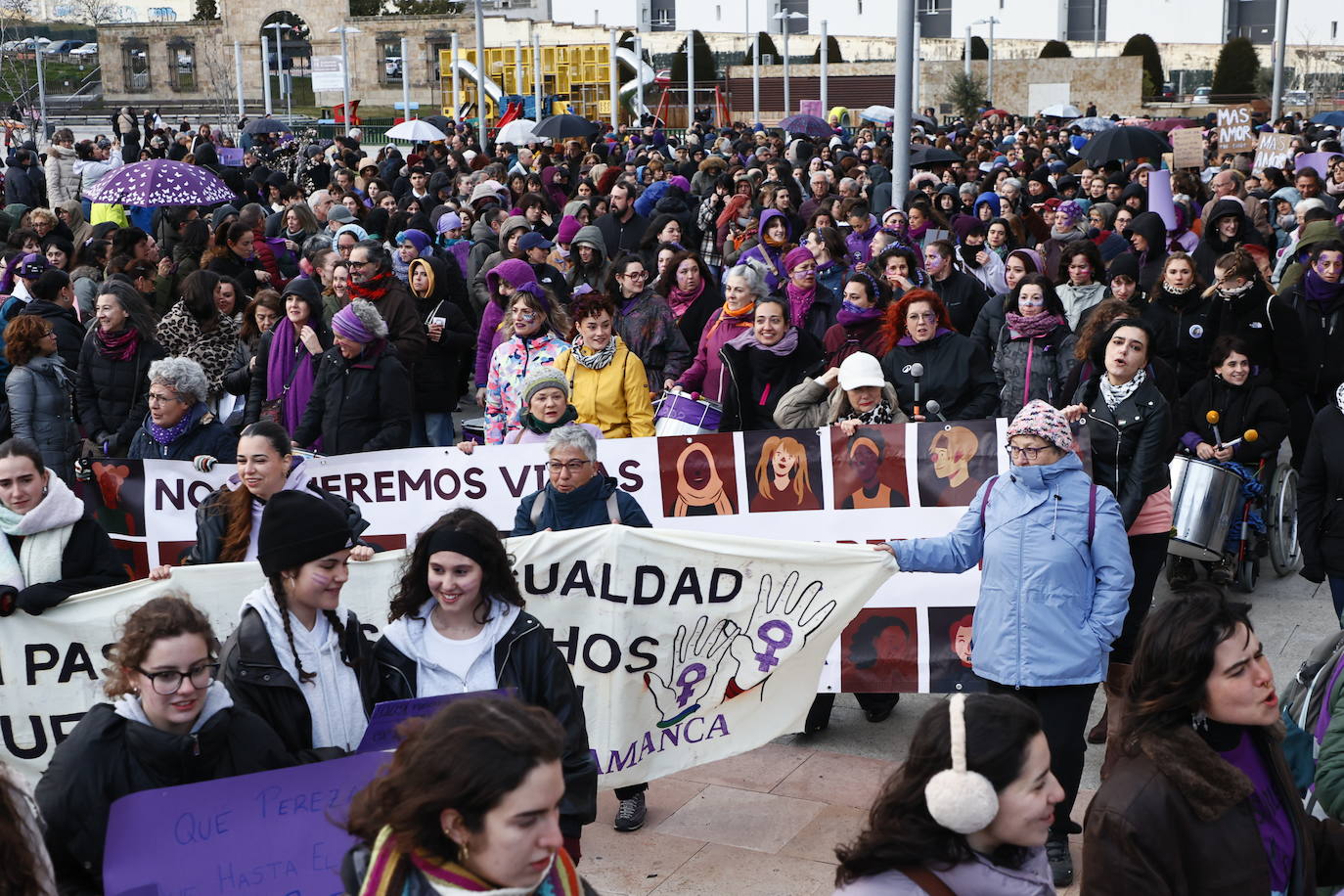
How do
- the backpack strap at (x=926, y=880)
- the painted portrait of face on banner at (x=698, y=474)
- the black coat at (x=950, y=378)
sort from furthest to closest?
the black coat at (x=950, y=378), the painted portrait of face on banner at (x=698, y=474), the backpack strap at (x=926, y=880)

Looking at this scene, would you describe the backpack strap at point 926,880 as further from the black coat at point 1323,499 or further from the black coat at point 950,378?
the black coat at point 950,378

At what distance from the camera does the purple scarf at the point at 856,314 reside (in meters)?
8.23

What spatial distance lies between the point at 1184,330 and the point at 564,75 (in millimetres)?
58305

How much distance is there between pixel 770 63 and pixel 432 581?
6963 cm

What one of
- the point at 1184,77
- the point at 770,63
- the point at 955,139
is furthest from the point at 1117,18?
the point at 955,139

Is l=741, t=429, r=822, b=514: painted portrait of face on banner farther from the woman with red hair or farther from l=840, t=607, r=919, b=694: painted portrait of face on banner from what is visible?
the woman with red hair

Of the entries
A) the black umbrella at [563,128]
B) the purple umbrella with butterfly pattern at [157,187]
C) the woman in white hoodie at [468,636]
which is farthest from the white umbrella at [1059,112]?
the woman in white hoodie at [468,636]

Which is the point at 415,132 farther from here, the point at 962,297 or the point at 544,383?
the point at 544,383

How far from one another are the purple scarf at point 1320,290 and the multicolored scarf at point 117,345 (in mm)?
6982

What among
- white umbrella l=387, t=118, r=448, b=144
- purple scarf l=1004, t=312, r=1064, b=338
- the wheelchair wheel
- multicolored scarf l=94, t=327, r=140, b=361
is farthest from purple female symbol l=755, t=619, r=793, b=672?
white umbrella l=387, t=118, r=448, b=144

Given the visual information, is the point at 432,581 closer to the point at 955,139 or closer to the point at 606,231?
the point at 606,231

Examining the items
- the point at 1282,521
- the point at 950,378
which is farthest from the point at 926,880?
the point at 1282,521

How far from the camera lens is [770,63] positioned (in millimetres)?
71188

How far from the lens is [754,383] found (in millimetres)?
7879
